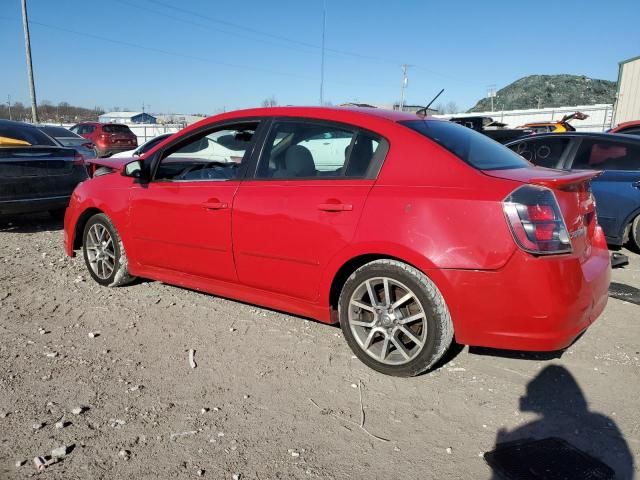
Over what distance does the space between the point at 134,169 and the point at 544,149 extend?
5.07 metres

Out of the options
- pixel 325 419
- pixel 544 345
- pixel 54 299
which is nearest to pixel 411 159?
pixel 544 345

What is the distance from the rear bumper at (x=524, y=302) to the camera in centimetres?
266

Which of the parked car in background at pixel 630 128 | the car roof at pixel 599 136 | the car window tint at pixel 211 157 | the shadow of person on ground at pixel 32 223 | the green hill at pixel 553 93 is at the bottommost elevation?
the shadow of person on ground at pixel 32 223

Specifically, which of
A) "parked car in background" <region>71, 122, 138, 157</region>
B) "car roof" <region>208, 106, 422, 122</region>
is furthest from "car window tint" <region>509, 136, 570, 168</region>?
"parked car in background" <region>71, 122, 138, 157</region>

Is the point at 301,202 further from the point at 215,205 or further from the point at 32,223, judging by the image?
the point at 32,223

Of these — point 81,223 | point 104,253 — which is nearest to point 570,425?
point 104,253

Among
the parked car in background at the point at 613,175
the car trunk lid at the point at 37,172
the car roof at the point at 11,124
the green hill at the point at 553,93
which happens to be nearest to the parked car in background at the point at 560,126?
the parked car in background at the point at 613,175

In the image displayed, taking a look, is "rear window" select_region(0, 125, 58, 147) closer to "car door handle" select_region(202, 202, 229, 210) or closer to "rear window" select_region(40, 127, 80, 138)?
"car door handle" select_region(202, 202, 229, 210)

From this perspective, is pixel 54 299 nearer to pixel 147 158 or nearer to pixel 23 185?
pixel 147 158

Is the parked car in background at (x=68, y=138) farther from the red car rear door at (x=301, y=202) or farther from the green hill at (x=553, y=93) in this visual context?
the green hill at (x=553, y=93)

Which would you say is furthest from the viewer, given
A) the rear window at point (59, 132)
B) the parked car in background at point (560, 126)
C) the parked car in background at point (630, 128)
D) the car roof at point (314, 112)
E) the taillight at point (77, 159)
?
the parked car in background at point (560, 126)

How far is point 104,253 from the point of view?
186 inches

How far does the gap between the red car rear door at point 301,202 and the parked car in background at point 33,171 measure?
4440 millimetres

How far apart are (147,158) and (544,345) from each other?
333 centimetres
